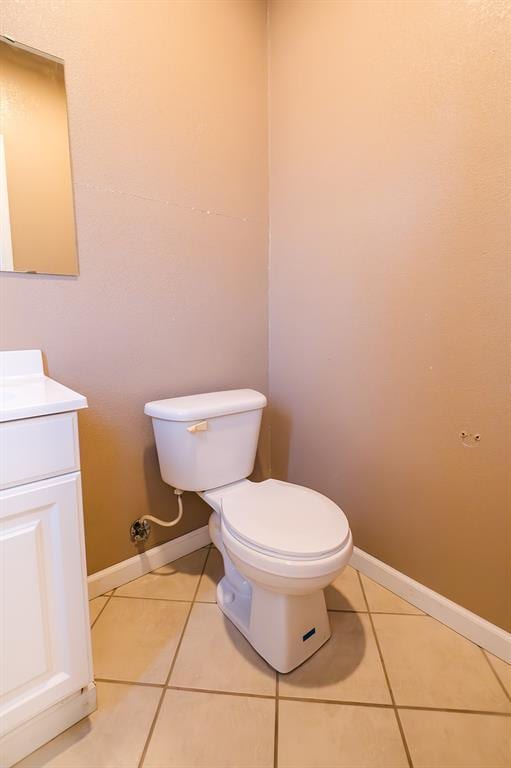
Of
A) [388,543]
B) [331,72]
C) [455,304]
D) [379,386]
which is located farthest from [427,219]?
[388,543]

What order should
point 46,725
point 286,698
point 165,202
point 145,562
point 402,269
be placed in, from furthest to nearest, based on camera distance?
1. point 145,562
2. point 165,202
3. point 402,269
4. point 286,698
5. point 46,725

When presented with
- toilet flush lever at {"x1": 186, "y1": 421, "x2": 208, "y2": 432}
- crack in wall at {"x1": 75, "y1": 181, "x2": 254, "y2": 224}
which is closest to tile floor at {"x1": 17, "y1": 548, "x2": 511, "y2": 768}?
toilet flush lever at {"x1": 186, "y1": 421, "x2": 208, "y2": 432}

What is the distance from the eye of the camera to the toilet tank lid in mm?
1198

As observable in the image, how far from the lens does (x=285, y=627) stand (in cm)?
102

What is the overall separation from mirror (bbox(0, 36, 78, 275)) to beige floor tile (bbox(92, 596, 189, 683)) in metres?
1.14

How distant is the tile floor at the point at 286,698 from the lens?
0.84m

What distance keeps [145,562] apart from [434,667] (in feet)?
3.36

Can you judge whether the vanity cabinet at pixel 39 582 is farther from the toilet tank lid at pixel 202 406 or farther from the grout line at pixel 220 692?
the toilet tank lid at pixel 202 406

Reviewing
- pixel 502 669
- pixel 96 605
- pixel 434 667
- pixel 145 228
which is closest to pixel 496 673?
pixel 502 669

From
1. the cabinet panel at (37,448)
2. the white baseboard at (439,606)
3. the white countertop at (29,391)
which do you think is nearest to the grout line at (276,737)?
the white baseboard at (439,606)

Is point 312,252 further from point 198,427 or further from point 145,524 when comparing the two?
point 145,524

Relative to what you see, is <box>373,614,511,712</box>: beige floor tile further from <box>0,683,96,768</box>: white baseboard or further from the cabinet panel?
the cabinet panel

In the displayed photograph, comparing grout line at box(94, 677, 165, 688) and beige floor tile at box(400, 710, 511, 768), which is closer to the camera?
beige floor tile at box(400, 710, 511, 768)

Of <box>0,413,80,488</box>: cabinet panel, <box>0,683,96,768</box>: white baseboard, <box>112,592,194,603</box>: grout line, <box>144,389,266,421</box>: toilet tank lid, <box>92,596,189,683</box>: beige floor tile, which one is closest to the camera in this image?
<box>0,413,80,488</box>: cabinet panel
